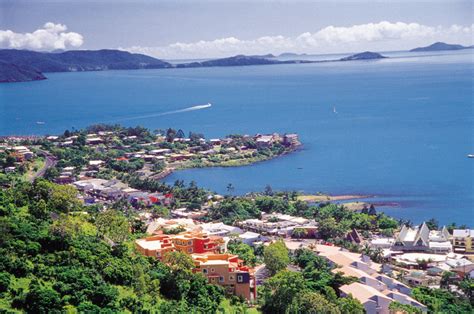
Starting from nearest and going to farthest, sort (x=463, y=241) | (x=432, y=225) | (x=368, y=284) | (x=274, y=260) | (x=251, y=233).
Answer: (x=368, y=284)
(x=274, y=260)
(x=463, y=241)
(x=251, y=233)
(x=432, y=225)

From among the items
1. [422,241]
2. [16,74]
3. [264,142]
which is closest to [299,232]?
[422,241]

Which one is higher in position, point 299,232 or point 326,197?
point 299,232

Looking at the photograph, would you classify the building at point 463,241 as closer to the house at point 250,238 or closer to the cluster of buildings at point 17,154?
the house at point 250,238

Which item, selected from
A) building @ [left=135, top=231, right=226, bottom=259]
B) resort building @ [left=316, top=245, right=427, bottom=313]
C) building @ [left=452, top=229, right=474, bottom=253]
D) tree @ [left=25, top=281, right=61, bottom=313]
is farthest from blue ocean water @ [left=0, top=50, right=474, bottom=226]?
tree @ [left=25, top=281, right=61, bottom=313]

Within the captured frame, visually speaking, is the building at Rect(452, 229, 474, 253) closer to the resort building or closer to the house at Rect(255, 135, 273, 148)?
the resort building

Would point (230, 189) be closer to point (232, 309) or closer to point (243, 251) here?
point (243, 251)

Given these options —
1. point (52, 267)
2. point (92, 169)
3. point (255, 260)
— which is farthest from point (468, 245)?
point (92, 169)

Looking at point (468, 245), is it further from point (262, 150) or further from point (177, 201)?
point (262, 150)
